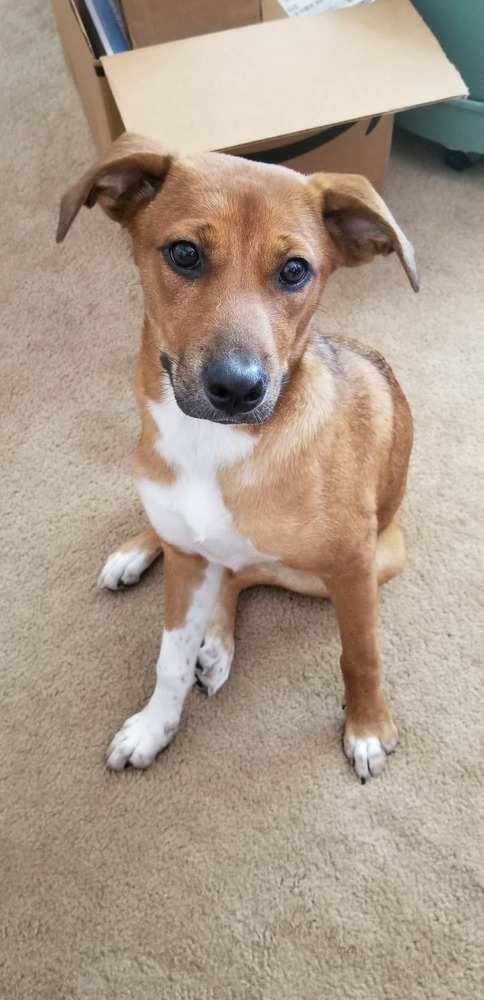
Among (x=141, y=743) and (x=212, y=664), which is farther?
(x=212, y=664)

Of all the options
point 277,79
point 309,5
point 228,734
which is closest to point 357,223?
point 277,79

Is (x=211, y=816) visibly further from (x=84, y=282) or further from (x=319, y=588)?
(x=84, y=282)

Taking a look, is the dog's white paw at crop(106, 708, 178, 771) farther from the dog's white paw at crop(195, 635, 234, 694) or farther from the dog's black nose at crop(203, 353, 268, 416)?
the dog's black nose at crop(203, 353, 268, 416)

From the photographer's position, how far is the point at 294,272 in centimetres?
133

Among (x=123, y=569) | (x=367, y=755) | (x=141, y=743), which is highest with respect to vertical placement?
(x=123, y=569)

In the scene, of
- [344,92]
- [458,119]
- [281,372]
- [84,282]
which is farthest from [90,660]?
[458,119]

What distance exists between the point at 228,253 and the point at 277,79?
1.15 m

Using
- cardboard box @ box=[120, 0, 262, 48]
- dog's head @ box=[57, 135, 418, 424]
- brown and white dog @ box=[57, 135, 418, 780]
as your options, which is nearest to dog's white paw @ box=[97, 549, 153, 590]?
brown and white dog @ box=[57, 135, 418, 780]

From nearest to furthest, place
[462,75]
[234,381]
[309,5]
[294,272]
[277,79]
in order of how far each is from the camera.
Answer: [234,381]
[294,272]
[277,79]
[309,5]
[462,75]

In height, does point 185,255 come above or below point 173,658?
above

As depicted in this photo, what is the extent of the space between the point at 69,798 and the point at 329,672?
0.63m

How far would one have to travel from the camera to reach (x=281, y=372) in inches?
52.0

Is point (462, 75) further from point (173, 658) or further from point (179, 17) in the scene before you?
point (173, 658)

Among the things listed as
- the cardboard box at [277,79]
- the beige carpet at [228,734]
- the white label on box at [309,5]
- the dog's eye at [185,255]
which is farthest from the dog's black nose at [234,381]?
the white label on box at [309,5]
